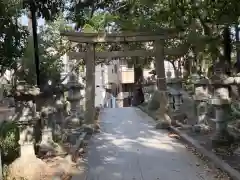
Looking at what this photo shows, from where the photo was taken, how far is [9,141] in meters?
7.33

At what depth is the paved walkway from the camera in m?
7.25

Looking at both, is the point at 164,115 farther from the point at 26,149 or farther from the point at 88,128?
the point at 26,149

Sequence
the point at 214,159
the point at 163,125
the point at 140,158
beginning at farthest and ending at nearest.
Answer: the point at 163,125 → the point at 140,158 → the point at 214,159

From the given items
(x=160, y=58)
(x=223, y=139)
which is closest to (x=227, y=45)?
(x=160, y=58)

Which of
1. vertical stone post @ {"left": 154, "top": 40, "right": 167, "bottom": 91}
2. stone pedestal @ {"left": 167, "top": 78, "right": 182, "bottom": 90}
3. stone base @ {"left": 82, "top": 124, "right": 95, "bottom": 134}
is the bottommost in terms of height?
stone base @ {"left": 82, "top": 124, "right": 95, "bottom": 134}

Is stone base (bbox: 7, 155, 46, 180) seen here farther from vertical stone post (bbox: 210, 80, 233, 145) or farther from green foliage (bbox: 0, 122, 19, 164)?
vertical stone post (bbox: 210, 80, 233, 145)

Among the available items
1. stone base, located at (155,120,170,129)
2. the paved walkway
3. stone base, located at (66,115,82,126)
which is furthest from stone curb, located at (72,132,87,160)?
stone base, located at (155,120,170,129)

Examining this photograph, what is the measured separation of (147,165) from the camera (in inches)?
316

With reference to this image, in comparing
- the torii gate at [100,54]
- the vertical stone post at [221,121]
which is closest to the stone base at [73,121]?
the torii gate at [100,54]

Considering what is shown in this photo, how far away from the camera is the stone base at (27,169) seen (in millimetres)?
6609

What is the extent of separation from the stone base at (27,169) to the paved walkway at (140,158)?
920mm

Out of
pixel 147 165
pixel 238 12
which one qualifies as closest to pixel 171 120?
pixel 147 165

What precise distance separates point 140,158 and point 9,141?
2967mm

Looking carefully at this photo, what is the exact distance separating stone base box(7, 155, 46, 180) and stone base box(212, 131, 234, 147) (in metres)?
4.06
